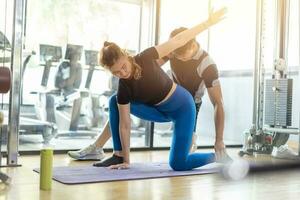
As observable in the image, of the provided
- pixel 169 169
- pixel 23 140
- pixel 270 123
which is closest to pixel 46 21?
pixel 23 140

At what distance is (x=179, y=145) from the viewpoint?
2.57 metres

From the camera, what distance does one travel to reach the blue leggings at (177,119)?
2.57m

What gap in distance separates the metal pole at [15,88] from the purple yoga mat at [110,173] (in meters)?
0.32

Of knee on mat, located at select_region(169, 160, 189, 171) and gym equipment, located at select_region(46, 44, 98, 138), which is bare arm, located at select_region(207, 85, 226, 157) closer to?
knee on mat, located at select_region(169, 160, 189, 171)

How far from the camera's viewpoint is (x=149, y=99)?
2.53 metres

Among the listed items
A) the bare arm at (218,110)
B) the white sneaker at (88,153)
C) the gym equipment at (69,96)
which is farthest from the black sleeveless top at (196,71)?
the gym equipment at (69,96)

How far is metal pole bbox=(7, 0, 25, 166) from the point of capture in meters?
2.78

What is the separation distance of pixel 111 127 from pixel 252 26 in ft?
9.25

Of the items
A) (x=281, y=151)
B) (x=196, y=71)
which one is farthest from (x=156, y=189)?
(x=281, y=151)

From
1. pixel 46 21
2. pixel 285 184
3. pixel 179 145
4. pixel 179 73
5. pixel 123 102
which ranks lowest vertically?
pixel 285 184

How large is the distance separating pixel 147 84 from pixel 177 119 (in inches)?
12.2

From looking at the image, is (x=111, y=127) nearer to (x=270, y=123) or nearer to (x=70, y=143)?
(x=70, y=143)

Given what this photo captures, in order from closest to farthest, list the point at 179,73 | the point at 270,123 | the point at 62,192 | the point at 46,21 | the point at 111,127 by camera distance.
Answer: the point at 62,192, the point at 111,127, the point at 179,73, the point at 46,21, the point at 270,123

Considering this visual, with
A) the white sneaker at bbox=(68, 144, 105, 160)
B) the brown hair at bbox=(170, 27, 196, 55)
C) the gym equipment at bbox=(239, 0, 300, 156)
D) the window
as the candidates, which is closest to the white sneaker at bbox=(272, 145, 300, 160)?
the gym equipment at bbox=(239, 0, 300, 156)
